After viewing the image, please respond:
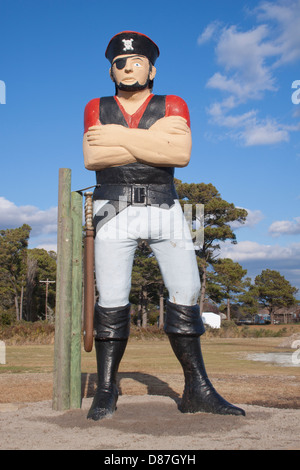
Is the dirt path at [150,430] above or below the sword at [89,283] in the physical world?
below

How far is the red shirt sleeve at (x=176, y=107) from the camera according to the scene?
3.71 m

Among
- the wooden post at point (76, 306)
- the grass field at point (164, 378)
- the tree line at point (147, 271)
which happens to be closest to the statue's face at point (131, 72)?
the wooden post at point (76, 306)

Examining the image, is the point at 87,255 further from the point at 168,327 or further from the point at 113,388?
the point at 113,388

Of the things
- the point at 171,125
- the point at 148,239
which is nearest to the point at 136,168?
the point at 171,125

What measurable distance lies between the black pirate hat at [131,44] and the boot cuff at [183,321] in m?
2.04

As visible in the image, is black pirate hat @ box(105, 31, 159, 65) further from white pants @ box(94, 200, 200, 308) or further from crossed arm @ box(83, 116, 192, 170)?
white pants @ box(94, 200, 200, 308)

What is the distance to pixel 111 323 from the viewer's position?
3.58 meters

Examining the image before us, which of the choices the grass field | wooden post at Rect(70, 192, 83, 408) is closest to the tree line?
the grass field

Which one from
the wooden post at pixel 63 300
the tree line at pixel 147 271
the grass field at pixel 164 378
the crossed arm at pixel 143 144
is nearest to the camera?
the crossed arm at pixel 143 144

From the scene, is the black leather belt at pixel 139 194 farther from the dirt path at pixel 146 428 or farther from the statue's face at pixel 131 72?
the dirt path at pixel 146 428

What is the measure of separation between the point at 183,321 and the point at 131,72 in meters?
2.00

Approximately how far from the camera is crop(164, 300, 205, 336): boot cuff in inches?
140

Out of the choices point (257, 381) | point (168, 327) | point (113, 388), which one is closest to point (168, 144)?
point (168, 327)

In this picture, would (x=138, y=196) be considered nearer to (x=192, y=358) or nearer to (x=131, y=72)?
(x=131, y=72)
